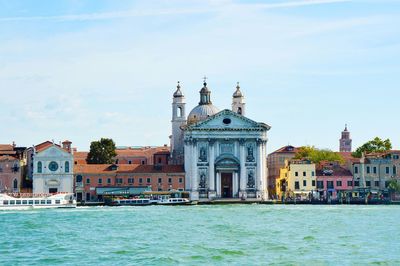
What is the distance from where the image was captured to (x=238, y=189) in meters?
92.4

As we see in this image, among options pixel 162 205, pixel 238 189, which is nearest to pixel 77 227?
pixel 162 205

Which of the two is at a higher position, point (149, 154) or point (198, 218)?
point (149, 154)

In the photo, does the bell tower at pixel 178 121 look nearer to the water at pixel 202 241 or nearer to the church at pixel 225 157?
the church at pixel 225 157

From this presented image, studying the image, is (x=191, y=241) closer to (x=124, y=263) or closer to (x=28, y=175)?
(x=124, y=263)

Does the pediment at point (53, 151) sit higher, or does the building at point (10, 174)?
the pediment at point (53, 151)

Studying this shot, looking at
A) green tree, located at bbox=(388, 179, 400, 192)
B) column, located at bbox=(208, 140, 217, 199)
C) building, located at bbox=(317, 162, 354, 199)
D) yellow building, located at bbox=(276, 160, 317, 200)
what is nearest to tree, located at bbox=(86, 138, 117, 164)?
column, located at bbox=(208, 140, 217, 199)

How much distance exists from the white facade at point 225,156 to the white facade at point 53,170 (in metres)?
10.7

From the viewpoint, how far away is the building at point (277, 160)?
4176 inches

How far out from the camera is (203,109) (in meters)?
102

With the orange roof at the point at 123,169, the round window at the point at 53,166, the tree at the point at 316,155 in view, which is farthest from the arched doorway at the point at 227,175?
the round window at the point at 53,166

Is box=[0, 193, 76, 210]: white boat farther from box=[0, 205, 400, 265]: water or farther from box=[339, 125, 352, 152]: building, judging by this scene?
box=[339, 125, 352, 152]: building

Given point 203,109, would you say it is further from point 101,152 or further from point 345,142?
point 345,142

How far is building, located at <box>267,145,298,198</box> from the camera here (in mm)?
106062

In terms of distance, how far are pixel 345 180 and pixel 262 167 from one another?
815 cm
